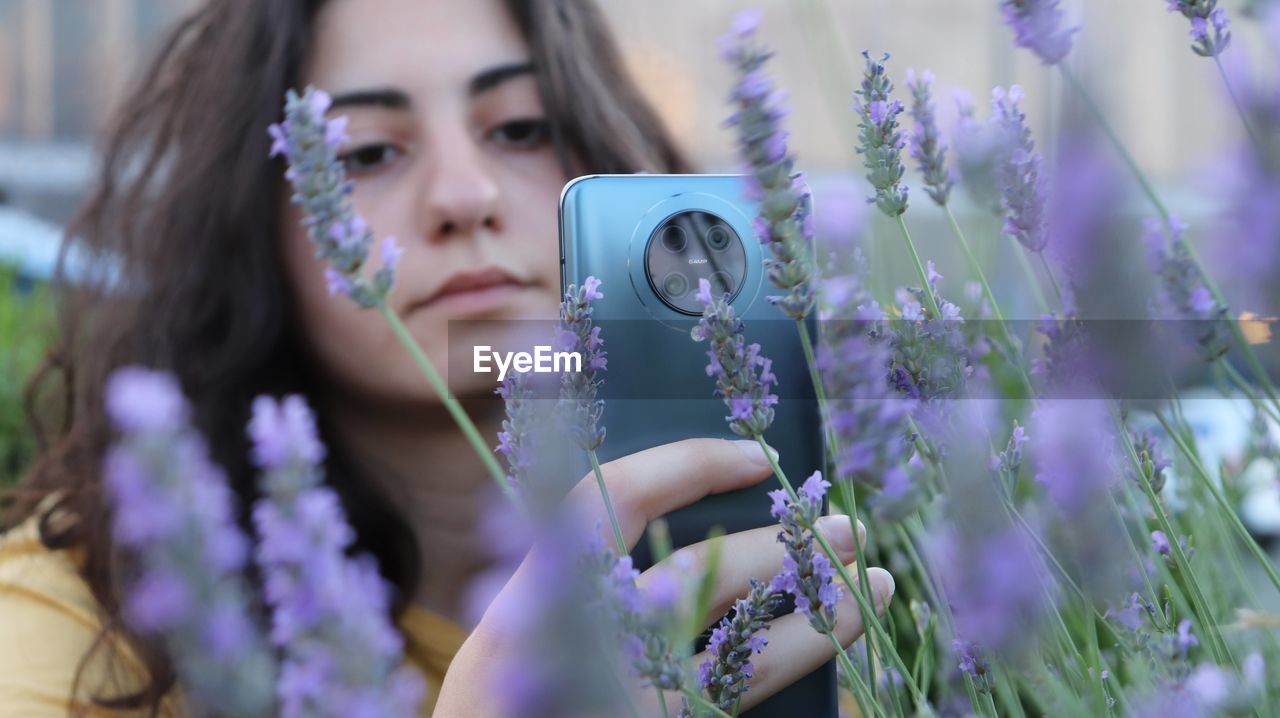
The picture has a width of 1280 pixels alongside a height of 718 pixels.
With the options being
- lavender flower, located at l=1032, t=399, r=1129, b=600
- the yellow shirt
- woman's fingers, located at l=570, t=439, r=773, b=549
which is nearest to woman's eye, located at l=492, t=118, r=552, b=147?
the yellow shirt

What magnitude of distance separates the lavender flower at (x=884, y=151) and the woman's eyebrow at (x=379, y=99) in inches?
31.3

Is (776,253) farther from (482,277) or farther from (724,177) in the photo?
(482,277)

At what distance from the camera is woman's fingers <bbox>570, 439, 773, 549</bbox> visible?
465 millimetres

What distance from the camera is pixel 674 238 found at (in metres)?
0.55

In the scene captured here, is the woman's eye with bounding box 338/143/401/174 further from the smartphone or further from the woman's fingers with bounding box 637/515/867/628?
the woman's fingers with bounding box 637/515/867/628

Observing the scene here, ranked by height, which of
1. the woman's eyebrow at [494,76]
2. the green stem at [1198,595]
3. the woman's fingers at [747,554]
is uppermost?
the woman's eyebrow at [494,76]

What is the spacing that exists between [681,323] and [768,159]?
0.21m

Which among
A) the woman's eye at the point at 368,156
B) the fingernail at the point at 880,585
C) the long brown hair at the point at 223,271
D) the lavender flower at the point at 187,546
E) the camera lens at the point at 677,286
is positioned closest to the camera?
the lavender flower at the point at 187,546

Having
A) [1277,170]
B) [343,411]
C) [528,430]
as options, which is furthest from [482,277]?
[1277,170]

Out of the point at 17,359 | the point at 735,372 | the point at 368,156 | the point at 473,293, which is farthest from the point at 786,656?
the point at 17,359

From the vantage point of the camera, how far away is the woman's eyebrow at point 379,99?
3.64 feet

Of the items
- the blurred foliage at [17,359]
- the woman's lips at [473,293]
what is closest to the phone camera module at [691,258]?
the woman's lips at [473,293]

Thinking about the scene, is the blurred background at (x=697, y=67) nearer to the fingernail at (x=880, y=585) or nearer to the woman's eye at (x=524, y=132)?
the woman's eye at (x=524, y=132)

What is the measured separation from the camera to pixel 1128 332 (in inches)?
10.5
